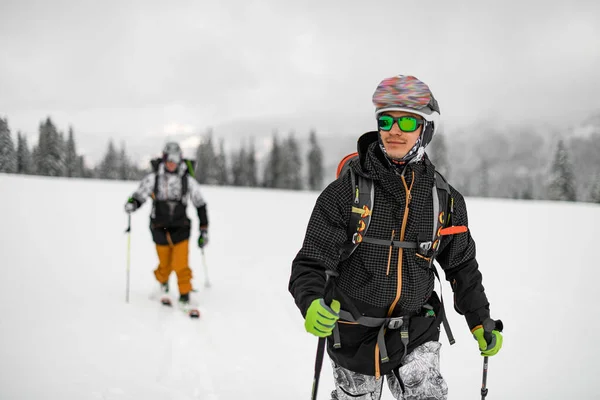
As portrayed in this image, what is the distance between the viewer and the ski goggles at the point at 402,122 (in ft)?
9.13

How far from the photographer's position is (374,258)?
274 cm

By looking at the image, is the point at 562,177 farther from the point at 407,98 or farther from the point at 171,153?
the point at 407,98

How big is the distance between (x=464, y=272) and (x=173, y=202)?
18.9 ft

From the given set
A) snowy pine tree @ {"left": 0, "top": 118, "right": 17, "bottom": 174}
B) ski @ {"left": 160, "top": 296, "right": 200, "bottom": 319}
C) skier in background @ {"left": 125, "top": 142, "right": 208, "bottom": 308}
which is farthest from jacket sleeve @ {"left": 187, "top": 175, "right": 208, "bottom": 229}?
snowy pine tree @ {"left": 0, "top": 118, "right": 17, "bottom": 174}

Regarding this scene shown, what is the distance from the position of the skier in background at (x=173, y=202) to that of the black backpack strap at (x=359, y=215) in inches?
212

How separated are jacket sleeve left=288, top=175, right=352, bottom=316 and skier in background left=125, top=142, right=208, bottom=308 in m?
5.28

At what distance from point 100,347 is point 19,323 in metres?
1.53

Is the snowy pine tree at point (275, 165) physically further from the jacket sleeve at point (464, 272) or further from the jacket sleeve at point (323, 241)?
the jacket sleeve at point (323, 241)

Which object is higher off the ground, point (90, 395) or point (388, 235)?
point (388, 235)

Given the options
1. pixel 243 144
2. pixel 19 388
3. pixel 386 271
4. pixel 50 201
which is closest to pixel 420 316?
pixel 386 271

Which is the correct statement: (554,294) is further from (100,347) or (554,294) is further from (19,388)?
(19,388)

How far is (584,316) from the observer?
7.33 m

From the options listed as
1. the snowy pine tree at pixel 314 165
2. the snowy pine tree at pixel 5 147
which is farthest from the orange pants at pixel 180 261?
the snowy pine tree at pixel 314 165

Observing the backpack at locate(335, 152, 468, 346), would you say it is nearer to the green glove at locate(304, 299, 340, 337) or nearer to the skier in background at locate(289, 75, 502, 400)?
the skier in background at locate(289, 75, 502, 400)
